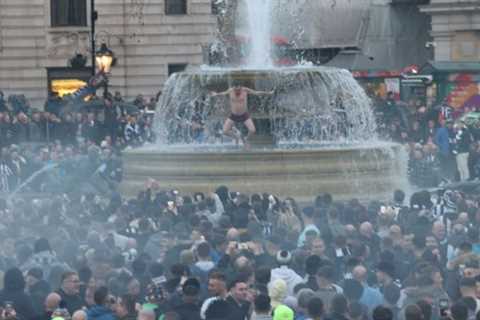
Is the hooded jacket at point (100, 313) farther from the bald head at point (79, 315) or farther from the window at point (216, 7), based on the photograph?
the window at point (216, 7)

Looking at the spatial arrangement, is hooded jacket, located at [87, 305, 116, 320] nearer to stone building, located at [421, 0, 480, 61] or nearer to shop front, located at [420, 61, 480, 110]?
shop front, located at [420, 61, 480, 110]

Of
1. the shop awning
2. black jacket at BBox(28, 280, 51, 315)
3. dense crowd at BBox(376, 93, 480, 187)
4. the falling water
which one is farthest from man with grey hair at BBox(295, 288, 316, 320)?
the shop awning

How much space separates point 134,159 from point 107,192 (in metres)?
1.44

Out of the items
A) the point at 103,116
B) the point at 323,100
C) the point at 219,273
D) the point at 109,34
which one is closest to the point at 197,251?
the point at 219,273

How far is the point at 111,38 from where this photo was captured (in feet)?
187

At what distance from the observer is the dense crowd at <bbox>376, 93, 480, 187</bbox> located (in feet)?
108

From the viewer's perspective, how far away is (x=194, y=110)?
35469 mm

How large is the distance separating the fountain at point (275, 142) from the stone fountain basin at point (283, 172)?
2 centimetres

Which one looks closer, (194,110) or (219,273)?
(219,273)

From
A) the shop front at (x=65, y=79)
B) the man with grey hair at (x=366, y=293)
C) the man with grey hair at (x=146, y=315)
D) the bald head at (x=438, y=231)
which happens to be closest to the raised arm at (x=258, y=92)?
the bald head at (x=438, y=231)

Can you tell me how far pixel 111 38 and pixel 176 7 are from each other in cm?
237

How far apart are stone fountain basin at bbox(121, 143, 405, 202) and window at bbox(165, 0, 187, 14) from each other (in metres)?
27.7

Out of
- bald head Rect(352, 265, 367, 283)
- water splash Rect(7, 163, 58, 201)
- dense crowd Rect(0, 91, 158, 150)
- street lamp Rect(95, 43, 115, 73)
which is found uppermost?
street lamp Rect(95, 43, 115, 73)

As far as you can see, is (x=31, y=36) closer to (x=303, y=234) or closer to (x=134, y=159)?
(x=134, y=159)
